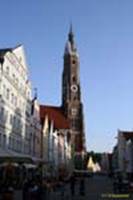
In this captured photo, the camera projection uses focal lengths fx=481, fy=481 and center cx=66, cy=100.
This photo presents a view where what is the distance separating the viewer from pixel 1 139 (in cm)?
4503

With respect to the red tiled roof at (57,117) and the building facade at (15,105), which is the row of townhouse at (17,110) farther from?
the red tiled roof at (57,117)

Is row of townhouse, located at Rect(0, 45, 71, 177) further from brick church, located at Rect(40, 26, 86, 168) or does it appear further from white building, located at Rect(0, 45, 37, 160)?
brick church, located at Rect(40, 26, 86, 168)

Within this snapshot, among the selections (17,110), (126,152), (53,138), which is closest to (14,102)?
(17,110)

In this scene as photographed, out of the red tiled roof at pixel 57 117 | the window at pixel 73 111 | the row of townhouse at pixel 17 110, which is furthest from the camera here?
the window at pixel 73 111

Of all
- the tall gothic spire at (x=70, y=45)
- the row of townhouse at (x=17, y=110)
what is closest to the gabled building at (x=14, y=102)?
the row of townhouse at (x=17, y=110)

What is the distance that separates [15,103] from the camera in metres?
51.8

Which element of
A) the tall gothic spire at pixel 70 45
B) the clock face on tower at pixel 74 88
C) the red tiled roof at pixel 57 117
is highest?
the tall gothic spire at pixel 70 45

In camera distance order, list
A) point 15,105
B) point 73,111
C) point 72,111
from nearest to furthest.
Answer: point 15,105, point 72,111, point 73,111

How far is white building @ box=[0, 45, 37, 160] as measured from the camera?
45906 mm

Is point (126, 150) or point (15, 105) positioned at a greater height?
point (126, 150)

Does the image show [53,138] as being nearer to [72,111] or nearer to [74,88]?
[72,111]

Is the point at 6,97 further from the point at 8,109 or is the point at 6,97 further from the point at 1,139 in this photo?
the point at 1,139

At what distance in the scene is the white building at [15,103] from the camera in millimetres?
45906

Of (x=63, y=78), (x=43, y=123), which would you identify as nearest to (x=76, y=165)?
(x=63, y=78)
